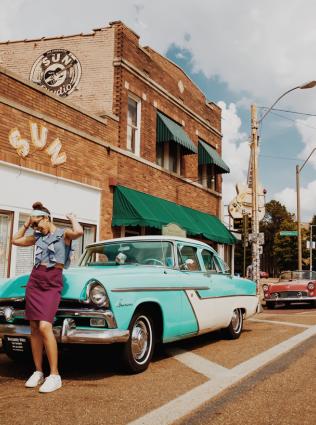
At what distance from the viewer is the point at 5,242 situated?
10867mm

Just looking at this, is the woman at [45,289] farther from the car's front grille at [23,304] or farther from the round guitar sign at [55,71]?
the round guitar sign at [55,71]

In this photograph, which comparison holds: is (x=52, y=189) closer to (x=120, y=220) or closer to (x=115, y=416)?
(x=120, y=220)

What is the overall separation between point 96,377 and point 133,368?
412 millimetres

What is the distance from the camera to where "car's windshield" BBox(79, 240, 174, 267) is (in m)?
6.75

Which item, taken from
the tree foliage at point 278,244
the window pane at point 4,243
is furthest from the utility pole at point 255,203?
the tree foliage at point 278,244

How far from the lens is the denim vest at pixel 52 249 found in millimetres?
5117

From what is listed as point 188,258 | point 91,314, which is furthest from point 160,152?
point 91,314

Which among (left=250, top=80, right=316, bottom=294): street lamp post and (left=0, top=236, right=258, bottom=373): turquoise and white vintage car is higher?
(left=250, top=80, right=316, bottom=294): street lamp post

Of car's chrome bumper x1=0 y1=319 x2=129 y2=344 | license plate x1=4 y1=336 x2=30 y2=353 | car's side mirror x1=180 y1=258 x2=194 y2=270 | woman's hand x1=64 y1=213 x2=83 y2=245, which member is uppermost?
woman's hand x1=64 y1=213 x2=83 y2=245

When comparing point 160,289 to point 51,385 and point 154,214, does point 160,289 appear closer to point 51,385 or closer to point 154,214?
point 51,385

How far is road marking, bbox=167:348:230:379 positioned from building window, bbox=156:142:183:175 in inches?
445

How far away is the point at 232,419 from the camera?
158 inches

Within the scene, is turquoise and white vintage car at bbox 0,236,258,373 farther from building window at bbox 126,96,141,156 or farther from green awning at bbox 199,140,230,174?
green awning at bbox 199,140,230,174

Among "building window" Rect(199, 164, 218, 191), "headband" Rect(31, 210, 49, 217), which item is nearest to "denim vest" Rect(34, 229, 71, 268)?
"headband" Rect(31, 210, 49, 217)
